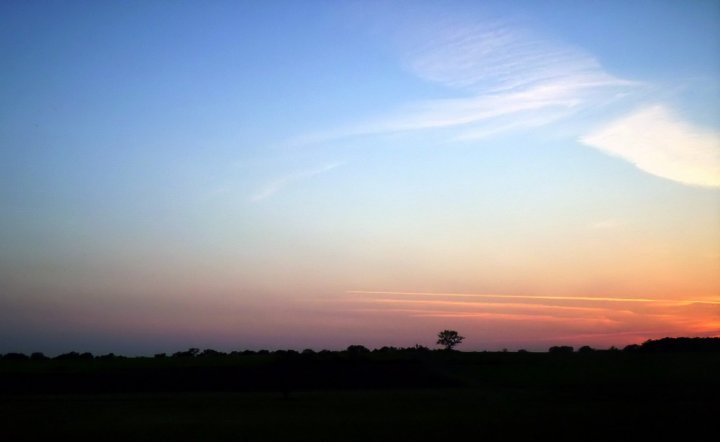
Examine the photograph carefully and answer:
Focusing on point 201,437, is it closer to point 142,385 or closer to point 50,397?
point 50,397

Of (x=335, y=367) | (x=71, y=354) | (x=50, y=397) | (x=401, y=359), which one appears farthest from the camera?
(x=71, y=354)

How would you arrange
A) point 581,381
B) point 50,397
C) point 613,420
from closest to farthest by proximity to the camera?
point 613,420, point 50,397, point 581,381

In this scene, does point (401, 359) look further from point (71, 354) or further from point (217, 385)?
point (71, 354)

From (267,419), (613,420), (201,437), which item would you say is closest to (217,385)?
(267,419)

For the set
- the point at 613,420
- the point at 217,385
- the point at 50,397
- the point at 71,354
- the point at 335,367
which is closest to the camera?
the point at 613,420

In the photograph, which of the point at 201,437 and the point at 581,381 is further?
the point at 581,381

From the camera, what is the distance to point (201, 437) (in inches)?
884

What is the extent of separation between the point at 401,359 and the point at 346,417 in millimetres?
38531

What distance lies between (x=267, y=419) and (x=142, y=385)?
93.4 feet

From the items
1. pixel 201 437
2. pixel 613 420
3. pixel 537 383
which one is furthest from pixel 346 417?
pixel 537 383

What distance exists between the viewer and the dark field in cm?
2352

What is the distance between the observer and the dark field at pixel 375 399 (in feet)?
77.2

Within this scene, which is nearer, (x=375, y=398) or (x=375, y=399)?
(x=375, y=399)

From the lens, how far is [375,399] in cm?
3831
